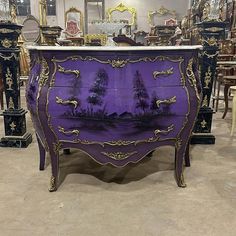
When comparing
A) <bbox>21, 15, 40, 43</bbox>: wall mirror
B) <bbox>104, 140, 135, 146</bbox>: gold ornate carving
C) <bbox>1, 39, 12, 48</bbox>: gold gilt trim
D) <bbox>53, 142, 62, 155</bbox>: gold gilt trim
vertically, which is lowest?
<bbox>53, 142, 62, 155</bbox>: gold gilt trim

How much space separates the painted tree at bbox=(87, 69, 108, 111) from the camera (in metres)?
1.88

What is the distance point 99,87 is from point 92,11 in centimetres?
1236

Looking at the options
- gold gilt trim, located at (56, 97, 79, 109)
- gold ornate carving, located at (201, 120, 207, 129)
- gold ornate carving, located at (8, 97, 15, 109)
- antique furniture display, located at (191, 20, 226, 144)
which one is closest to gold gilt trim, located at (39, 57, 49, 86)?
gold gilt trim, located at (56, 97, 79, 109)

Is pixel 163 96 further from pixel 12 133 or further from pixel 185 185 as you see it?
pixel 12 133

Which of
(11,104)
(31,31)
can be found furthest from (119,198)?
(31,31)

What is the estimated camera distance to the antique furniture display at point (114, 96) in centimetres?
188

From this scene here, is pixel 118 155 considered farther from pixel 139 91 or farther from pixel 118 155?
pixel 139 91

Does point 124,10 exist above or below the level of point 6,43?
above

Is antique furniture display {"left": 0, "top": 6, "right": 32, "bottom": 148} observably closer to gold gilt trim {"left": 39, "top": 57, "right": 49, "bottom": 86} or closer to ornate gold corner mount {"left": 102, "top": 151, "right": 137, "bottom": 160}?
gold gilt trim {"left": 39, "top": 57, "right": 49, "bottom": 86}

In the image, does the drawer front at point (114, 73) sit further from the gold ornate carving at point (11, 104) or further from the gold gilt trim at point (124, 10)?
the gold gilt trim at point (124, 10)

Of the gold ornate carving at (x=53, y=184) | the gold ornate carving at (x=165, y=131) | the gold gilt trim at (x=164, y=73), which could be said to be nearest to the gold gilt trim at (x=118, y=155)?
the gold ornate carving at (x=165, y=131)

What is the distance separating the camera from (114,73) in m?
1.88

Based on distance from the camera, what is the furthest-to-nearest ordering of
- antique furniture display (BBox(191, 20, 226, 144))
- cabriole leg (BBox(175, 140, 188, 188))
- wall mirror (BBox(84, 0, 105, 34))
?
wall mirror (BBox(84, 0, 105, 34)), antique furniture display (BBox(191, 20, 226, 144)), cabriole leg (BBox(175, 140, 188, 188))

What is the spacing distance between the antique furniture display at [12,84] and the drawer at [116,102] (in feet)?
4.00
